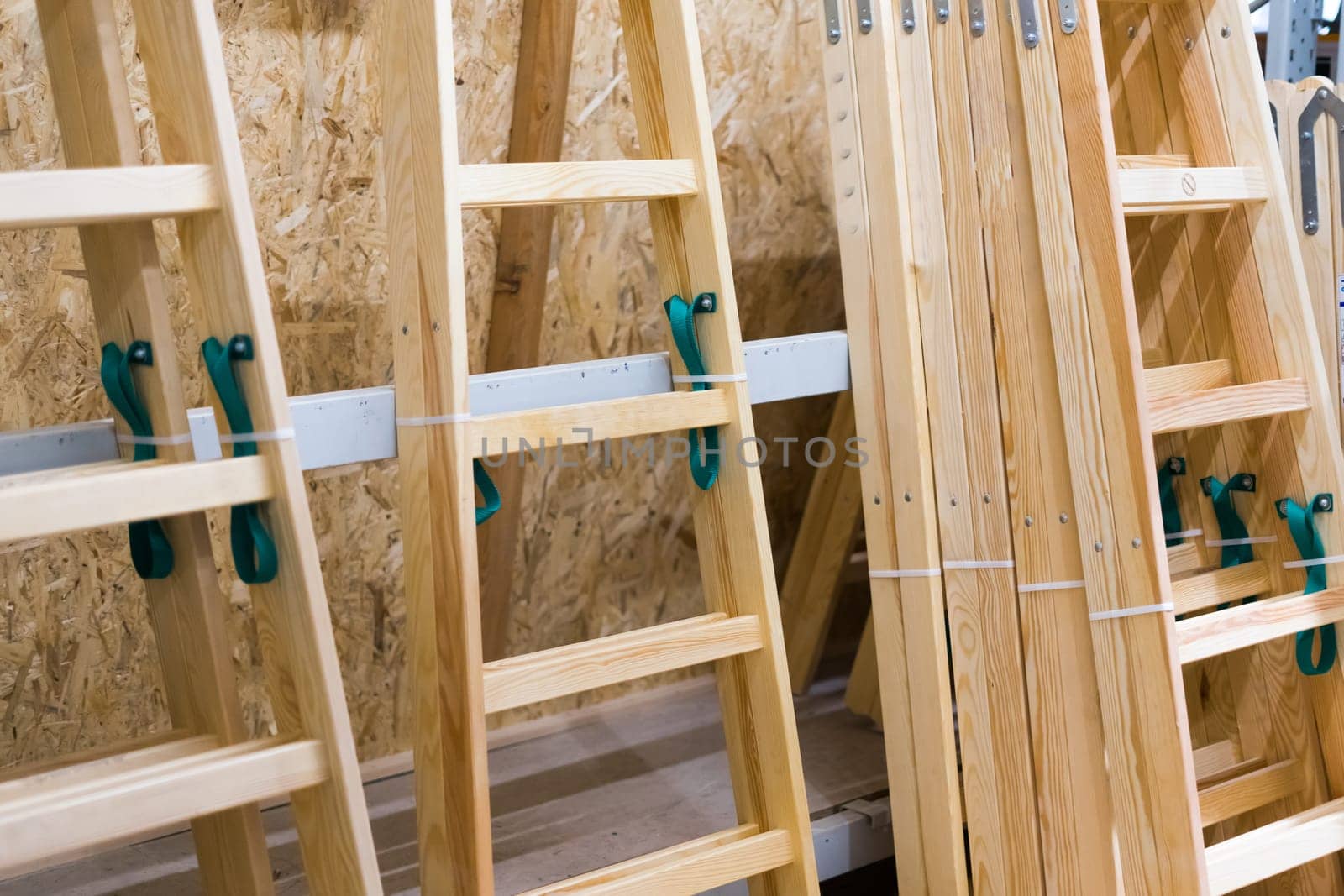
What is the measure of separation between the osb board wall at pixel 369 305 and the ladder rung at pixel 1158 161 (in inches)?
A: 40.6

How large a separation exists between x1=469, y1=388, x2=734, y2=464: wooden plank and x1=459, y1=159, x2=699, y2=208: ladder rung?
0.89 ft

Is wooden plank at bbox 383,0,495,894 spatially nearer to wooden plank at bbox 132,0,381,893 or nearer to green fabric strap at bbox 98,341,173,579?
wooden plank at bbox 132,0,381,893

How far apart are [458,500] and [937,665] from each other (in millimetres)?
813

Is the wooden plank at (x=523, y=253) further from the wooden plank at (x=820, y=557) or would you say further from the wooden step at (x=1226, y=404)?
the wooden step at (x=1226, y=404)

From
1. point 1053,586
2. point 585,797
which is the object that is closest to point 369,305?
point 585,797

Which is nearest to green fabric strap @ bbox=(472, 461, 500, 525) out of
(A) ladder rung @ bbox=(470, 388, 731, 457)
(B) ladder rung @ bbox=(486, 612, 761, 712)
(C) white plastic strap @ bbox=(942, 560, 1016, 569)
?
(A) ladder rung @ bbox=(470, 388, 731, 457)

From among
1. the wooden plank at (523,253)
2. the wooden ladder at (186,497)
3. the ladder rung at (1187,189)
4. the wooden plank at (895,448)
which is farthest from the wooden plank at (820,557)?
the wooden ladder at (186,497)

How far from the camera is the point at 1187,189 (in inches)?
71.7

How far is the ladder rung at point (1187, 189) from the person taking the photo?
177 cm

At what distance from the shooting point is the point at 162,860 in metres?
2.17

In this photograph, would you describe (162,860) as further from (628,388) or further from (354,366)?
(628,388)

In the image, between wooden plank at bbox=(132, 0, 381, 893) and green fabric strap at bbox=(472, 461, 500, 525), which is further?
green fabric strap at bbox=(472, 461, 500, 525)

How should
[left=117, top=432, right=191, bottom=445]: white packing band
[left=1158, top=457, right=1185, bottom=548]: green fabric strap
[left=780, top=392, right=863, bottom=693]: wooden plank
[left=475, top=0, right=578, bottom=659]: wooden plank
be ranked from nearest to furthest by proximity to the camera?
[left=117, top=432, right=191, bottom=445]: white packing band < [left=1158, top=457, right=1185, bottom=548]: green fabric strap < [left=475, top=0, right=578, bottom=659]: wooden plank < [left=780, top=392, right=863, bottom=693]: wooden plank

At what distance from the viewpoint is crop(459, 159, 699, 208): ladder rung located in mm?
1541
